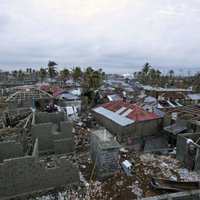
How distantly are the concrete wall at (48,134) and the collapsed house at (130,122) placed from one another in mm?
6032

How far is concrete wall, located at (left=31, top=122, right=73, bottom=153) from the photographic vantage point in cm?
1225

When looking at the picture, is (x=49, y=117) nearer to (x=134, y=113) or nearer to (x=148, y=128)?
(x=134, y=113)

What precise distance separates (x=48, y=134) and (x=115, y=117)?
8.52 m

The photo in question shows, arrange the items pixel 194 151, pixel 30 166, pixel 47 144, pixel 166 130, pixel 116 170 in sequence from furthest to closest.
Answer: pixel 166 130 < pixel 47 144 < pixel 194 151 < pixel 116 170 < pixel 30 166

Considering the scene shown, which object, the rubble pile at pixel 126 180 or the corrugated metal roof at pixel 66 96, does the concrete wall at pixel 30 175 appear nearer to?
the rubble pile at pixel 126 180

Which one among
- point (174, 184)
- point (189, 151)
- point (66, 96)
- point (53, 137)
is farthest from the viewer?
point (66, 96)

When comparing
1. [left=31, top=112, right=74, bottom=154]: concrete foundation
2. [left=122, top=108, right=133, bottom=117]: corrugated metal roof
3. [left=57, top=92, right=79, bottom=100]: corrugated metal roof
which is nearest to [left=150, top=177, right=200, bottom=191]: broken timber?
[left=31, top=112, right=74, bottom=154]: concrete foundation

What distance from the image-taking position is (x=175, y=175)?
1059 cm

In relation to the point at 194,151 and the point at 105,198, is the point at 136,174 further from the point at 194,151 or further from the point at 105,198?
the point at 194,151

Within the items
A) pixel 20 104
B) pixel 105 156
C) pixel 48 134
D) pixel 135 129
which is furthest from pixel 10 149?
pixel 135 129

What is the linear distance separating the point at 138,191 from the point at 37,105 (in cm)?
1693

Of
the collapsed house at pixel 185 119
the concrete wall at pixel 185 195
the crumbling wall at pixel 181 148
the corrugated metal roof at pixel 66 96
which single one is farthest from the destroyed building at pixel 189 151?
the corrugated metal roof at pixel 66 96

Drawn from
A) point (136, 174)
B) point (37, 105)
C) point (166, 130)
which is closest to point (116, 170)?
point (136, 174)

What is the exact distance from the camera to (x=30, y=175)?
28.3ft
